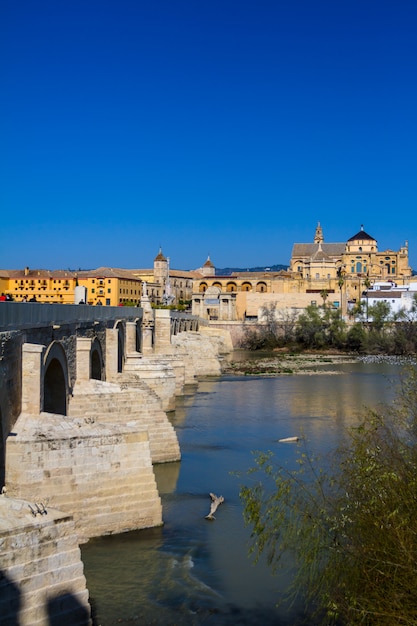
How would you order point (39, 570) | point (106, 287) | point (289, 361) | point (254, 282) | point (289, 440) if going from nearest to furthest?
point (39, 570)
point (289, 440)
point (289, 361)
point (106, 287)
point (254, 282)

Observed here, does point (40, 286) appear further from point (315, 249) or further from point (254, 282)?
point (315, 249)

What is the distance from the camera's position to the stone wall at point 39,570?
21.9 feet

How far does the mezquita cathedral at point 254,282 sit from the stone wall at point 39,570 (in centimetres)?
4785

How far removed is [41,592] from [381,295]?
2578 inches

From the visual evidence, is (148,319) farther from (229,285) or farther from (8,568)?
(229,285)

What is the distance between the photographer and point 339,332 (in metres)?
56.8


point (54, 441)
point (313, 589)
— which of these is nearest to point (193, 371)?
point (54, 441)

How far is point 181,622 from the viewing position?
840 cm

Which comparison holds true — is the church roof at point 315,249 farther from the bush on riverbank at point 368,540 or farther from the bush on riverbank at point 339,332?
the bush on riverbank at point 368,540

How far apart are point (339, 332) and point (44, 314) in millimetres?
45085

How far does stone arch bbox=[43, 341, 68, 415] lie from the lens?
14.7 meters

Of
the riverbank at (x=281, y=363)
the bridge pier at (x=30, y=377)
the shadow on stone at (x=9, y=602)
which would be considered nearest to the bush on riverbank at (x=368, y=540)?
the shadow on stone at (x=9, y=602)

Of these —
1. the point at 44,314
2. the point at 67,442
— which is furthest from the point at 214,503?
the point at 44,314

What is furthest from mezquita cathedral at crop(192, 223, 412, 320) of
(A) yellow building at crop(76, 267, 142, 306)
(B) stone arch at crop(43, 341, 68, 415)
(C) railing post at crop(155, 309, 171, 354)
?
(B) stone arch at crop(43, 341, 68, 415)
